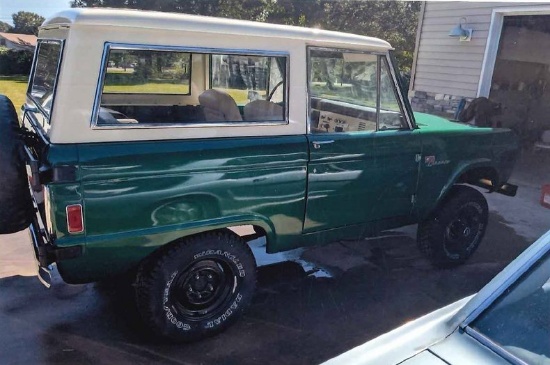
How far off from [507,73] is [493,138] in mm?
8447

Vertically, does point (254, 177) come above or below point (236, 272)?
above

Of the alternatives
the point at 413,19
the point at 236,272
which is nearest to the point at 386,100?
the point at 236,272

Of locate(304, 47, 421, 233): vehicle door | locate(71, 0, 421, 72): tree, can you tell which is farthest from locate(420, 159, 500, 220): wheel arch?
locate(71, 0, 421, 72): tree

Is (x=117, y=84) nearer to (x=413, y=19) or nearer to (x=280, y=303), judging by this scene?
(x=280, y=303)

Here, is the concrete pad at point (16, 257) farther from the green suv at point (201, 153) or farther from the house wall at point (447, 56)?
the house wall at point (447, 56)

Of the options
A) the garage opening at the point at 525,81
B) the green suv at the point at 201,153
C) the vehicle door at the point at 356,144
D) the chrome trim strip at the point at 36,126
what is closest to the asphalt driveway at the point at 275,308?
the green suv at the point at 201,153

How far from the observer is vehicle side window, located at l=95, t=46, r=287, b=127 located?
2932 mm

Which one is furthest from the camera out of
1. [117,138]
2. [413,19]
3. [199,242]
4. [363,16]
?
[413,19]

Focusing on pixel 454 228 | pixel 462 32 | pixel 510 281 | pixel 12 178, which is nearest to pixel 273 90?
pixel 12 178

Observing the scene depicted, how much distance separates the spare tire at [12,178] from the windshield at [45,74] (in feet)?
0.76

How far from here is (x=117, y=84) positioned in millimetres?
2951

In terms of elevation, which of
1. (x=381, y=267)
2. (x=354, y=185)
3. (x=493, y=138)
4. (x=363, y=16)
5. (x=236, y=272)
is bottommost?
(x=381, y=267)

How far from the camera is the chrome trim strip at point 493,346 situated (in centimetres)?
149

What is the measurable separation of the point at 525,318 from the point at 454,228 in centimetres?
283
